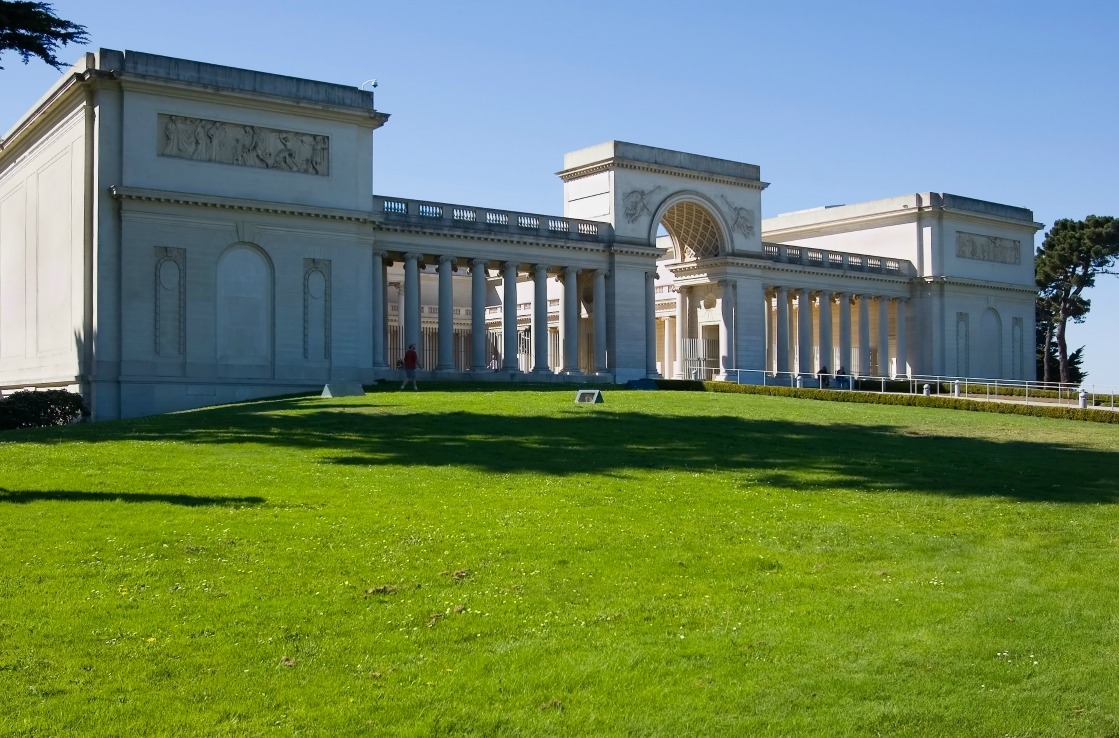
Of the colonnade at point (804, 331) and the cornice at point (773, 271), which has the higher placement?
the cornice at point (773, 271)

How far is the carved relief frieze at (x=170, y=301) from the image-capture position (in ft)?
152

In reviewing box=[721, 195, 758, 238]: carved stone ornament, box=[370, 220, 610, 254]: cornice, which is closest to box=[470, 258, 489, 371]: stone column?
box=[370, 220, 610, 254]: cornice

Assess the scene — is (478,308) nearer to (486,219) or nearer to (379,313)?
(486,219)

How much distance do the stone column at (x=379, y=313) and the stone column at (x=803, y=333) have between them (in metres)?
28.5

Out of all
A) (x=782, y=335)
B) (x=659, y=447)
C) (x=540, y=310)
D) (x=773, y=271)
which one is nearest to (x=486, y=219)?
(x=540, y=310)

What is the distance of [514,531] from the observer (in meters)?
17.4

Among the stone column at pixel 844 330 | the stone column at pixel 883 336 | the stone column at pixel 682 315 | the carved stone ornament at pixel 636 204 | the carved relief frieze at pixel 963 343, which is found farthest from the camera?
the carved relief frieze at pixel 963 343

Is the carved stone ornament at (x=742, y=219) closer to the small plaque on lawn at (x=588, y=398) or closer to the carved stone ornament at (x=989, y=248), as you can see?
the carved stone ornament at (x=989, y=248)

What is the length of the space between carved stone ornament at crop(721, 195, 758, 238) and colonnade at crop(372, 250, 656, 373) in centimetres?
755

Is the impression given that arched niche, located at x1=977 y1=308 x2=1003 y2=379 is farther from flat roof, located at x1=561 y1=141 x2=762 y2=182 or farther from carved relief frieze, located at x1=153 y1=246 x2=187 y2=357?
carved relief frieze, located at x1=153 y1=246 x2=187 y2=357

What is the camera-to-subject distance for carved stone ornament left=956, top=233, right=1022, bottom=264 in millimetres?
80688

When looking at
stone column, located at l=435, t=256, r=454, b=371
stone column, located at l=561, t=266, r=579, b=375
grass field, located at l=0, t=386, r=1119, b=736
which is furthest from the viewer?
stone column, located at l=561, t=266, r=579, b=375

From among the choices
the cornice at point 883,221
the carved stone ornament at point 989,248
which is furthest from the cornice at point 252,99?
the carved stone ornament at point 989,248

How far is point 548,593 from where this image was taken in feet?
47.3
